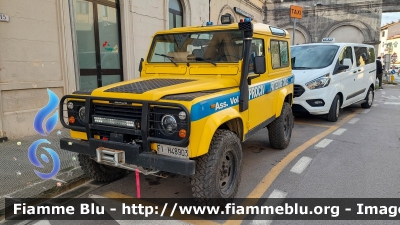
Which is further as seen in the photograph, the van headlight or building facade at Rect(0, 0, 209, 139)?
the van headlight

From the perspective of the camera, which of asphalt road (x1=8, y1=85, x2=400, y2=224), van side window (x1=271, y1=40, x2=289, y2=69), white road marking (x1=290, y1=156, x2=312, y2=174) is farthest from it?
van side window (x1=271, y1=40, x2=289, y2=69)

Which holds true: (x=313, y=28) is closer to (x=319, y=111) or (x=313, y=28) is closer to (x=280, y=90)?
(x=319, y=111)

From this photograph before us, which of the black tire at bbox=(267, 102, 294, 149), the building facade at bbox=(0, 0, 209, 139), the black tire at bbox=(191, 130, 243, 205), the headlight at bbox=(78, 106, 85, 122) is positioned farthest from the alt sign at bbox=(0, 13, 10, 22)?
the black tire at bbox=(267, 102, 294, 149)

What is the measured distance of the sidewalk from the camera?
373 cm

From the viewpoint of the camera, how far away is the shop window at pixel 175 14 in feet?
35.6

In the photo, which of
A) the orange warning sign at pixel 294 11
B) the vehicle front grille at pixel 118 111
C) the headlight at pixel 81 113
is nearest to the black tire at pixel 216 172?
the vehicle front grille at pixel 118 111

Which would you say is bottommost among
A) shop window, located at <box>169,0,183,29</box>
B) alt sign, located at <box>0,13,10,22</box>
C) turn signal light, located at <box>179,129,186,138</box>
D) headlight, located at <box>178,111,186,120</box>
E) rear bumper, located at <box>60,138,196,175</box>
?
rear bumper, located at <box>60,138,196,175</box>

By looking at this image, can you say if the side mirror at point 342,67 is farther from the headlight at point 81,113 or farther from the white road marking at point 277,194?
the headlight at point 81,113

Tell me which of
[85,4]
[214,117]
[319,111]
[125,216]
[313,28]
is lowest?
[125,216]

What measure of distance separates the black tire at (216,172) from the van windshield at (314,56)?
209 inches

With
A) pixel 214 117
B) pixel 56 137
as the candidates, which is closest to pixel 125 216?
pixel 214 117

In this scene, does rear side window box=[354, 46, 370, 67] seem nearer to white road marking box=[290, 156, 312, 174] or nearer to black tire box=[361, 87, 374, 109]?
black tire box=[361, 87, 374, 109]

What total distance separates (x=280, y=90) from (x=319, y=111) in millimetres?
2858

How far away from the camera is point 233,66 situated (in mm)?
3930
